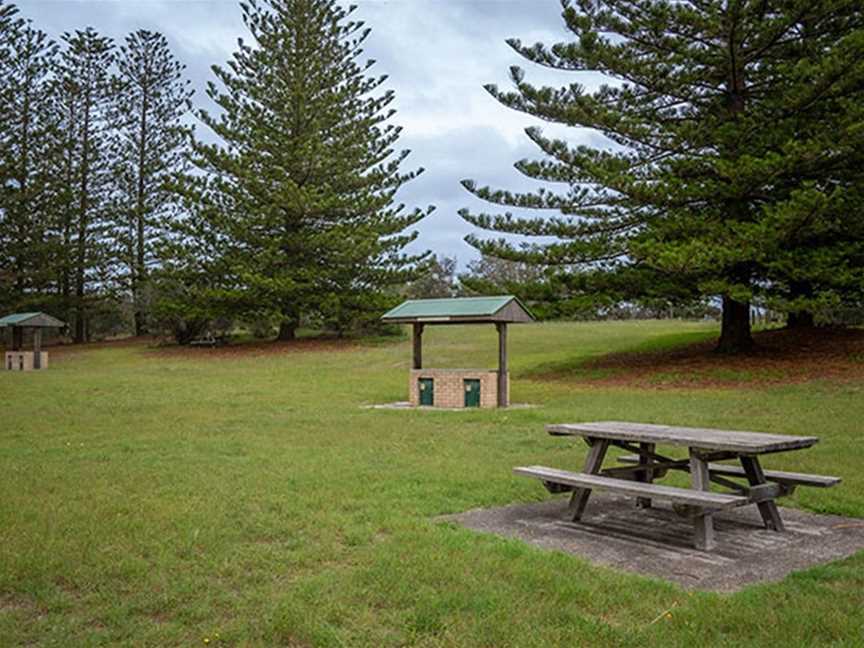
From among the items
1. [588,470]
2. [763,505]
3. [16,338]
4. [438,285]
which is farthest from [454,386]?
[438,285]

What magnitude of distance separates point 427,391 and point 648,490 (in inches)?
390

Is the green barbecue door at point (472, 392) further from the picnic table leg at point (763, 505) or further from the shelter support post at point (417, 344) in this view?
the picnic table leg at point (763, 505)

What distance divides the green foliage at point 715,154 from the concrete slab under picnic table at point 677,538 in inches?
440

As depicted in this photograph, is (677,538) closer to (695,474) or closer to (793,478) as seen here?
(695,474)

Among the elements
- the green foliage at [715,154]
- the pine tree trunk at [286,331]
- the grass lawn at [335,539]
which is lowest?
the grass lawn at [335,539]

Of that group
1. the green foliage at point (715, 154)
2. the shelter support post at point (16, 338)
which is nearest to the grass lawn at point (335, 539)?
the green foliage at point (715, 154)

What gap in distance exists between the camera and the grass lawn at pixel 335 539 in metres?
3.48

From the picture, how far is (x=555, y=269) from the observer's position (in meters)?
19.8

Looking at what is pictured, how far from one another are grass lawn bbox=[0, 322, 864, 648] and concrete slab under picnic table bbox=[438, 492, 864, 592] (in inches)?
9.4

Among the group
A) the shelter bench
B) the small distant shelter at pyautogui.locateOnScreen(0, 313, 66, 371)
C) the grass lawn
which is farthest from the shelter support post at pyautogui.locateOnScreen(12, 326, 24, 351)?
the grass lawn

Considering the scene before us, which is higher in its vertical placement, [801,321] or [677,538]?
[801,321]

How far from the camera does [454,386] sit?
14.6m

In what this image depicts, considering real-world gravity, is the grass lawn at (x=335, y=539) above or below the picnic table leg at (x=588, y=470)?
below

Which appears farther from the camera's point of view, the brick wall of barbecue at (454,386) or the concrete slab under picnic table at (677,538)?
the brick wall of barbecue at (454,386)
